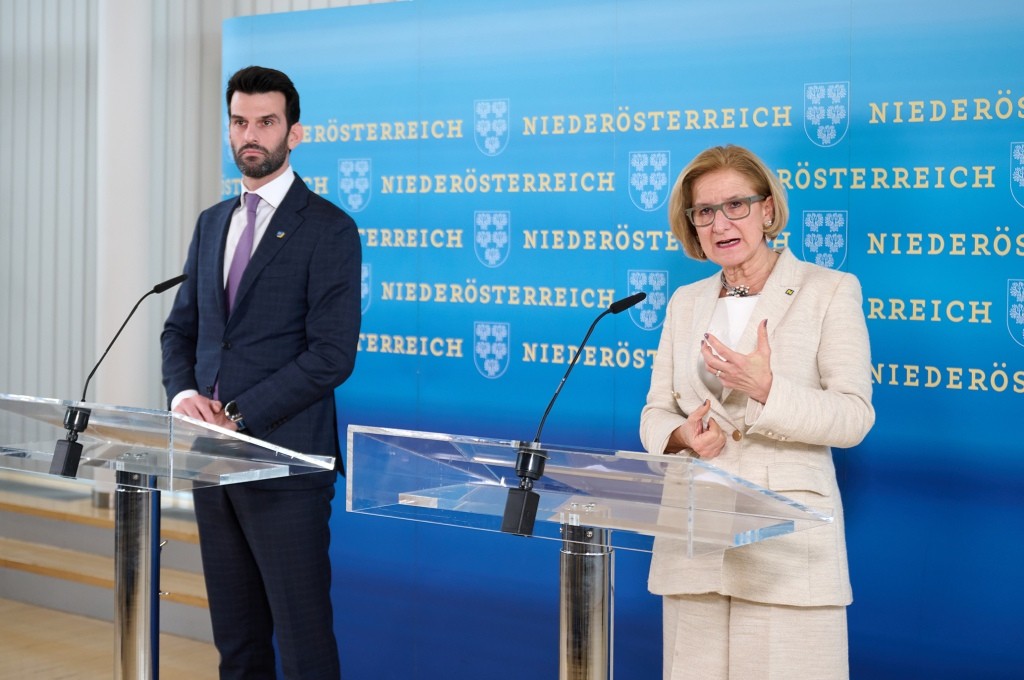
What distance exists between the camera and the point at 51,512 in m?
5.49

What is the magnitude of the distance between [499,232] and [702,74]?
857 mm

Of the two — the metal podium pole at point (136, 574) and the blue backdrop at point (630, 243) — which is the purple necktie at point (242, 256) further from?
the blue backdrop at point (630, 243)

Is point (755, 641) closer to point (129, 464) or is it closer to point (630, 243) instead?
point (129, 464)

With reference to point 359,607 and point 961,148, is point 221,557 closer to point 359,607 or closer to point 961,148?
point 359,607

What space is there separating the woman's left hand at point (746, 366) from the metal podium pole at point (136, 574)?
1.23 metres

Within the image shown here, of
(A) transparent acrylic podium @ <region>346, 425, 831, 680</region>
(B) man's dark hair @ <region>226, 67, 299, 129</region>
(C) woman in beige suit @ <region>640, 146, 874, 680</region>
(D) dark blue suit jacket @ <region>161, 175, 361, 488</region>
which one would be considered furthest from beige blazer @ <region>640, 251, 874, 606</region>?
(B) man's dark hair @ <region>226, 67, 299, 129</region>

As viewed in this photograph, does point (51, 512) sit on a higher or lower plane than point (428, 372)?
lower

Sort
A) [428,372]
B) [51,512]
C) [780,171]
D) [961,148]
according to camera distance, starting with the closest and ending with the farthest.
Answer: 1. [961,148]
2. [780,171]
3. [428,372]
4. [51,512]

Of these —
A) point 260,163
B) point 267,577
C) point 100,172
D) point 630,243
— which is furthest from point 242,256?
point 100,172

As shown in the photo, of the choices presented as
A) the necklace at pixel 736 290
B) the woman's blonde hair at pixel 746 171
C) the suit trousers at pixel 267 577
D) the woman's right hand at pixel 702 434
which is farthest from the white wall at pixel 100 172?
the woman's right hand at pixel 702 434

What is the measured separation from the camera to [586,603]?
6.63ft

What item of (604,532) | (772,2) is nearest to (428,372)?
(772,2)

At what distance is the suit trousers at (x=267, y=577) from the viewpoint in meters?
3.08

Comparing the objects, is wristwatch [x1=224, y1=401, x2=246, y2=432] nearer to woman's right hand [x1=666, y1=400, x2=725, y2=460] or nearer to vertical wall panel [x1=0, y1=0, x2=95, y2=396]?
woman's right hand [x1=666, y1=400, x2=725, y2=460]
